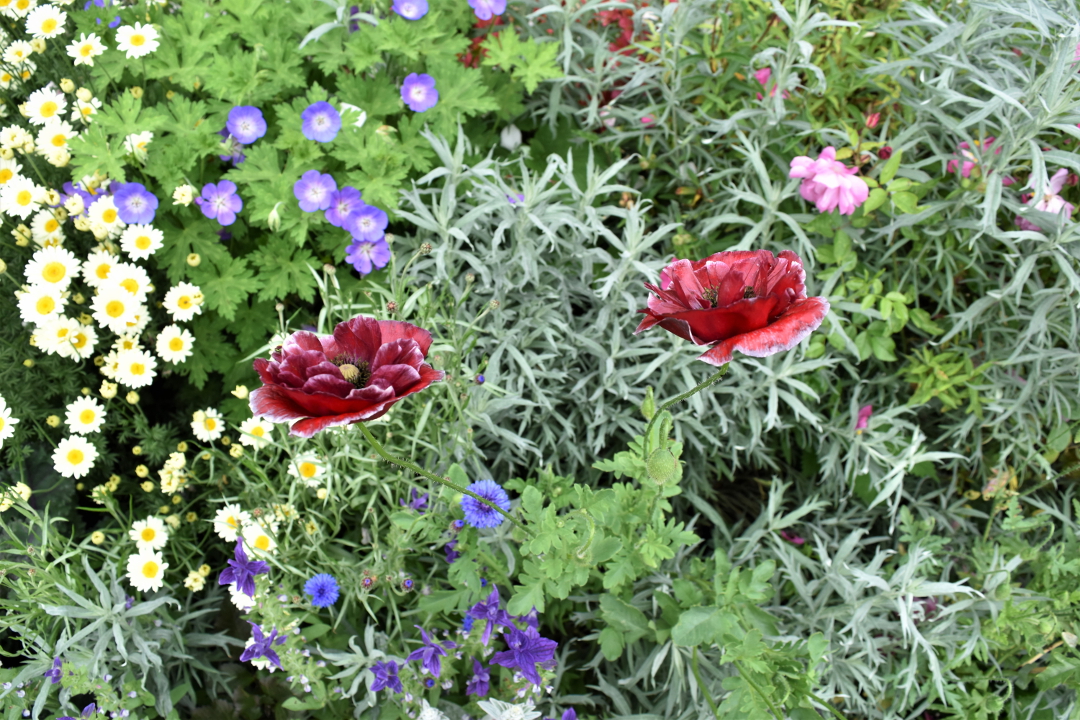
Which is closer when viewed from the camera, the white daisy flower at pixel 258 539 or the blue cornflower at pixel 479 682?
the blue cornflower at pixel 479 682

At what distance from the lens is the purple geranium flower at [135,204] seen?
1.66m

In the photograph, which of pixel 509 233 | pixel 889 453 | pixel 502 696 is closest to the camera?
pixel 502 696

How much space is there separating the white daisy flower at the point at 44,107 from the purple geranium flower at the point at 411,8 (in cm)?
88

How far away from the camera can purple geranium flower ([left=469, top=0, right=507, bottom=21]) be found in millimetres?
1840

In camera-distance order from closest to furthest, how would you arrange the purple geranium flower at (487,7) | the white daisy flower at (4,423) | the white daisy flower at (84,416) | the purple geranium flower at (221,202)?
1. the white daisy flower at (4,423)
2. the white daisy flower at (84,416)
3. the purple geranium flower at (221,202)
4. the purple geranium flower at (487,7)

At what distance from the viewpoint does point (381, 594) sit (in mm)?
1641

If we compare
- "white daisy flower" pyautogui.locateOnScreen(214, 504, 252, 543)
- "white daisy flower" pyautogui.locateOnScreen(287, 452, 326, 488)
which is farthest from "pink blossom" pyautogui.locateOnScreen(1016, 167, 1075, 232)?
"white daisy flower" pyautogui.locateOnScreen(214, 504, 252, 543)

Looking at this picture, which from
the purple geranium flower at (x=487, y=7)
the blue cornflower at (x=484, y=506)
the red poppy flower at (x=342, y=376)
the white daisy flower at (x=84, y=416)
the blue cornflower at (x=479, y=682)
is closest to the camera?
the red poppy flower at (x=342, y=376)

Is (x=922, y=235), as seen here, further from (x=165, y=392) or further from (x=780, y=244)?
(x=165, y=392)

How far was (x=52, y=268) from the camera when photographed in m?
1.62

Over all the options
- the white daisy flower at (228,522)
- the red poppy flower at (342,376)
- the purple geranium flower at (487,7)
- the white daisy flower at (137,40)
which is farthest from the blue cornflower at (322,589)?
the purple geranium flower at (487,7)

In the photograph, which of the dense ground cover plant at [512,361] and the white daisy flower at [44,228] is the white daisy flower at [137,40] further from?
the white daisy flower at [44,228]

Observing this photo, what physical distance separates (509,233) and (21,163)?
1.31 meters

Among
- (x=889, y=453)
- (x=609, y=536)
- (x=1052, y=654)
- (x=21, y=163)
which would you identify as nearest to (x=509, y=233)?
(x=609, y=536)
